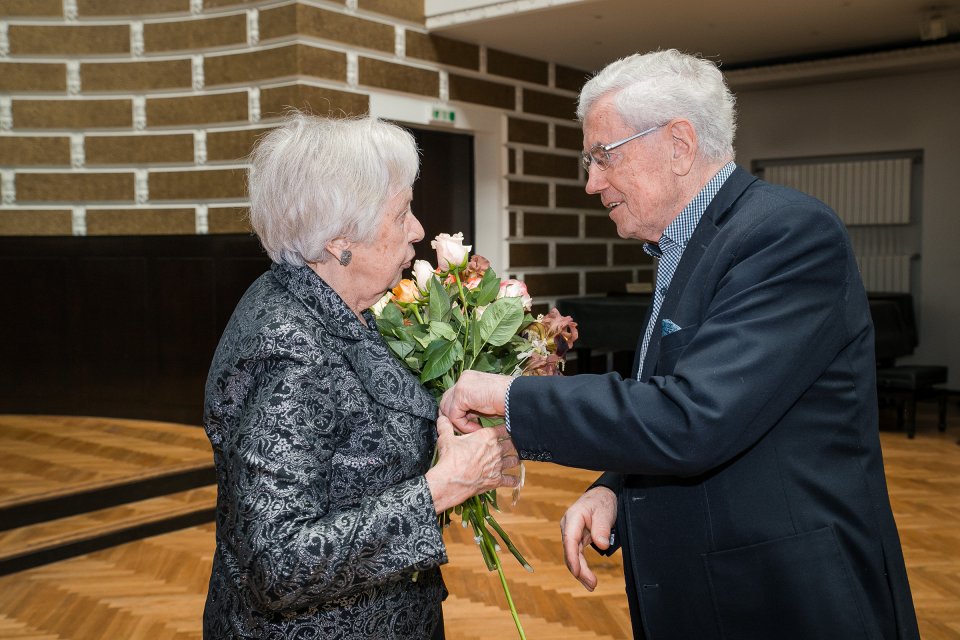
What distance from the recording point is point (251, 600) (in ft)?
4.92

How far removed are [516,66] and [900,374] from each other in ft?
14.0

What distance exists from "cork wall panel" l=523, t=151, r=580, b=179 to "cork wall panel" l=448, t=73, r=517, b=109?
56 centimetres

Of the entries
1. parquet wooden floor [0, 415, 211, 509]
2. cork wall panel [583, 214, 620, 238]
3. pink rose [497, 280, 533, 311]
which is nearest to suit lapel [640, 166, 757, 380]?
pink rose [497, 280, 533, 311]

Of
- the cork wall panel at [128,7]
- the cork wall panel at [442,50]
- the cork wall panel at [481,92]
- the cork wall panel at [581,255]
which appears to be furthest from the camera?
the cork wall panel at [581,255]

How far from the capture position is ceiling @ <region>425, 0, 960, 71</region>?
6.72m

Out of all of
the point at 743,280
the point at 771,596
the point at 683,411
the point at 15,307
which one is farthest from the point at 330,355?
the point at 15,307

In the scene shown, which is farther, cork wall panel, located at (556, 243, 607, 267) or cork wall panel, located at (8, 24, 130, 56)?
cork wall panel, located at (556, 243, 607, 267)

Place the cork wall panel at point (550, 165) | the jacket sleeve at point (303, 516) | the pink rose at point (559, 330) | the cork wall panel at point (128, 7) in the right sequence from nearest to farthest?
the jacket sleeve at point (303, 516)
the pink rose at point (559, 330)
the cork wall panel at point (128, 7)
the cork wall panel at point (550, 165)

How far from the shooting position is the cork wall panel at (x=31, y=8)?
6961mm

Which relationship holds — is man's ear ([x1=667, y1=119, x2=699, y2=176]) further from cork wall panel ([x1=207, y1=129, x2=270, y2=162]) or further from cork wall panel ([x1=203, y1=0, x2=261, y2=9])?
cork wall panel ([x1=203, y1=0, x2=261, y2=9])

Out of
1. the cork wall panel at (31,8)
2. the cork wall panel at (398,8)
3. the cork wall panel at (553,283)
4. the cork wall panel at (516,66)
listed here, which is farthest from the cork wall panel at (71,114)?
the cork wall panel at (553,283)

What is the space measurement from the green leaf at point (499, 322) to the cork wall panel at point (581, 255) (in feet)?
24.0

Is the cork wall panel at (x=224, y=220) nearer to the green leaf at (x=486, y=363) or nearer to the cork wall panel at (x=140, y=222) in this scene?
the cork wall panel at (x=140, y=222)

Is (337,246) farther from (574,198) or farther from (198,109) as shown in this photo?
(574,198)
